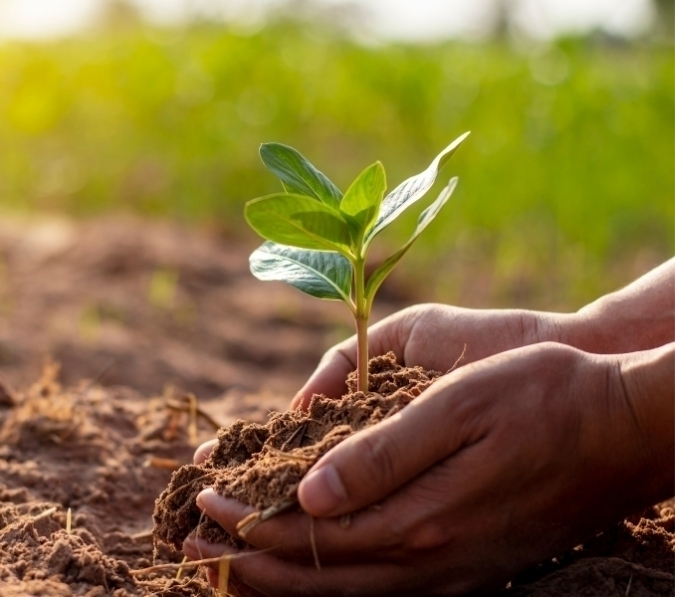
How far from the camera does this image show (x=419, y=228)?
4.70 ft

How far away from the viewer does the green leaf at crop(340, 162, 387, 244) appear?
57.2 inches

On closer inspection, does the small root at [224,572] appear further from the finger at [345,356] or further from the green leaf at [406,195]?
the green leaf at [406,195]

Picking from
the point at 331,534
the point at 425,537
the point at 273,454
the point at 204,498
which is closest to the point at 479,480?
the point at 425,537

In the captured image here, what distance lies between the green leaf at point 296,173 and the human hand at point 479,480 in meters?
0.44

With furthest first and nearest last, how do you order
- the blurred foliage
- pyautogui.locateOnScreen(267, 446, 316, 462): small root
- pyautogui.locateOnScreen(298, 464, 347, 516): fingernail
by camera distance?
the blurred foliage
pyautogui.locateOnScreen(267, 446, 316, 462): small root
pyautogui.locateOnScreen(298, 464, 347, 516): fingernail

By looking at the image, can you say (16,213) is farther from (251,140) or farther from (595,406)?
(595,406)

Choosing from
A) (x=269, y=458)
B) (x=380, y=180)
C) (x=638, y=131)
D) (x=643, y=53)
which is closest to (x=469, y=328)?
(x=380, y=180)

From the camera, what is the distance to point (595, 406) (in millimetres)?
1328

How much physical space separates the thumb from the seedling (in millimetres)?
271

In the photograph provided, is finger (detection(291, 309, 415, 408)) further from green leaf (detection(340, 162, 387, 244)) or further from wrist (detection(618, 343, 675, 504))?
wrist (detection(618, 343, 675, 504))

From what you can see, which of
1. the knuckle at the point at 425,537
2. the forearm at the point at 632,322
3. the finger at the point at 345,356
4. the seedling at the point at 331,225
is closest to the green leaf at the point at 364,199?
the seedling at the point at 331,225

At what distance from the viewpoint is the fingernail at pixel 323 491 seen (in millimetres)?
1225

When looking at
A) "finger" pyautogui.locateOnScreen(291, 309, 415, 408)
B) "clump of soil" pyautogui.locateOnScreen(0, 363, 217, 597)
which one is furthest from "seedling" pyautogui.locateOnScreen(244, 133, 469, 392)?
"clump of soil" pyautogui.locateOnScreen(0, 363, 217, 597)

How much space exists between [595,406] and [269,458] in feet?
1.65
